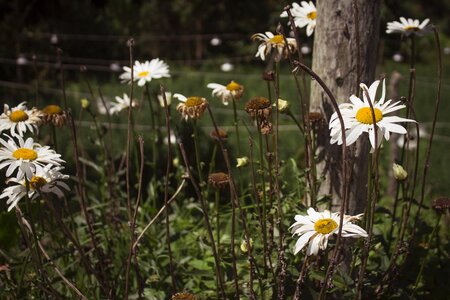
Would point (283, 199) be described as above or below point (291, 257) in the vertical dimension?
above

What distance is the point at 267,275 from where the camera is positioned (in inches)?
67.6

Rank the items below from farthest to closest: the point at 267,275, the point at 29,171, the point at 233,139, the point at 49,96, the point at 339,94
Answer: the point at 49,96 < the point at 233,139 < the point at 339,94 < the point at 267,275 < the point at 29,171

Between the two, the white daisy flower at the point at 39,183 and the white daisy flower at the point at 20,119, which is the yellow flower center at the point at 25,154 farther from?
the white daisy flower at the point at 20,119

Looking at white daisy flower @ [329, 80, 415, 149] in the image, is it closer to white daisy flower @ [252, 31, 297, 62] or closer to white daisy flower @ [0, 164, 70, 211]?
white daisy flower @ [252, 31, 297, 62]

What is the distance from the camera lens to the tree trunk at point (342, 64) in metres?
1.93

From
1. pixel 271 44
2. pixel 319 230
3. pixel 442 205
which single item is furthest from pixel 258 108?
pixel 442 205

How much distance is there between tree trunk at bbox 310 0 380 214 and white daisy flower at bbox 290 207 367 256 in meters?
0.63

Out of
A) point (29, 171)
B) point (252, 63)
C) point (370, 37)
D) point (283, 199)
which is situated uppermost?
point (370, 37)

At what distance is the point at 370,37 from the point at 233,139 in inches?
126

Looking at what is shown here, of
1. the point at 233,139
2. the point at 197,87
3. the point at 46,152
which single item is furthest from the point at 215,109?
the point at 46,152

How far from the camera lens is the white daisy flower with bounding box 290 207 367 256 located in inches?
48.4

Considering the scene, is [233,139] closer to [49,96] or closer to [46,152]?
[49,96]

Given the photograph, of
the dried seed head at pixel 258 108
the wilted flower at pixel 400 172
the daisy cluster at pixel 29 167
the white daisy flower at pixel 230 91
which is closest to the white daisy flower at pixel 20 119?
the daisy cluster at pixel 29 167

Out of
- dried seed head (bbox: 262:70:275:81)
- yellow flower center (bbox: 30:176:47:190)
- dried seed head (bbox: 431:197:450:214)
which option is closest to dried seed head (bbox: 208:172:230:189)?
dried seed head (bbox: 262:70:275:81)
